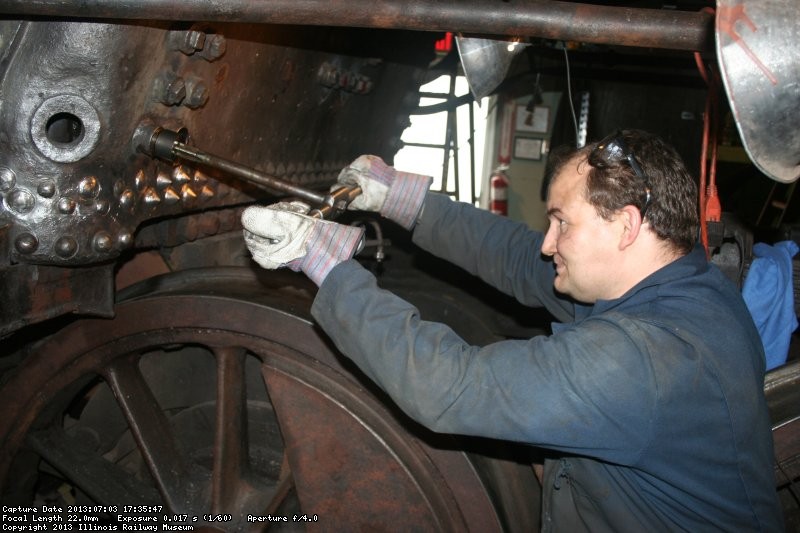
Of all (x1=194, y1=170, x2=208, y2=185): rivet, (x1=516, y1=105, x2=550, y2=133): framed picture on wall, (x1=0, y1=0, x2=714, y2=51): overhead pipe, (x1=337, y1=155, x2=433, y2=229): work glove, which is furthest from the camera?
(x1=516, y1=105, x2=550, y2=133): framed picture on wall

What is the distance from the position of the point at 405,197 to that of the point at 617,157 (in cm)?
67

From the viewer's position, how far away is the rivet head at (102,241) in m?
1.26

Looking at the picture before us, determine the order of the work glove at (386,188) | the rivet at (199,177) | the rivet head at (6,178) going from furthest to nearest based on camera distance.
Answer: the work glove at (386,188), the rivet at (199,177), the rivet head at (6,178)

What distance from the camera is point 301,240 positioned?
4.21 feet

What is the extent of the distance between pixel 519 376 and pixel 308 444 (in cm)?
59

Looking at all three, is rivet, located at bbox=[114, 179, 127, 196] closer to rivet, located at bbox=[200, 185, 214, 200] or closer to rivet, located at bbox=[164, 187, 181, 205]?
rivet, located at bbox=[164, 187, 181, 205]

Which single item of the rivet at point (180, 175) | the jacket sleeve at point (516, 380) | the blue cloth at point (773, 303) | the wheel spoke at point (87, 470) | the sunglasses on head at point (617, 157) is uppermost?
the sunglasses on head at point (617, 157)

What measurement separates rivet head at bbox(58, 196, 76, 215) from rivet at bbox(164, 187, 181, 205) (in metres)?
0.22

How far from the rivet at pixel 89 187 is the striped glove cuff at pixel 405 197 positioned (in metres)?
0.81

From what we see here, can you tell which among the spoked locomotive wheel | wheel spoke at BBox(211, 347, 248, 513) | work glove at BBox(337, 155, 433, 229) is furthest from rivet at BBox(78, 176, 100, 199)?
work glove at BBox(337, 155, 433, 229)

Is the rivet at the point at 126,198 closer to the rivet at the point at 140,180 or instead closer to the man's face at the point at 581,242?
the rivet at the point at 140,180

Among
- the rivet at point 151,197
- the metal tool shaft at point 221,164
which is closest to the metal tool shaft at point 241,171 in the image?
the metal tool shaft at point 221,164

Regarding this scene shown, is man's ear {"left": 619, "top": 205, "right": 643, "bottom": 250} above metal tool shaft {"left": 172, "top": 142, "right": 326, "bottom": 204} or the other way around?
the other way around

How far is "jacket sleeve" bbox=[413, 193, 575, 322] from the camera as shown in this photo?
6.07 ft
